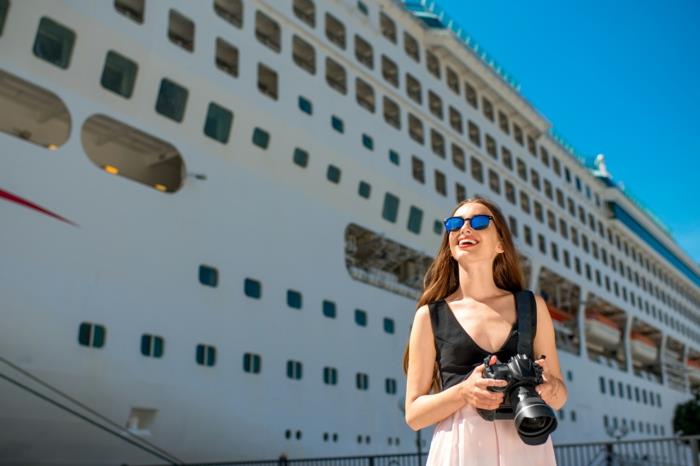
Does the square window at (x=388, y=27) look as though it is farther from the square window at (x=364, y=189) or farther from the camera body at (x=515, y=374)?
the camera body at (x=515, y=374)

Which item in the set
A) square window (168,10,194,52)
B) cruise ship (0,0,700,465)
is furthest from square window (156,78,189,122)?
square window (168,10,194,52)

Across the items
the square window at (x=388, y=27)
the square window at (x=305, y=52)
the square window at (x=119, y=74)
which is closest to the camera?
the square window at (x=119, y=74)

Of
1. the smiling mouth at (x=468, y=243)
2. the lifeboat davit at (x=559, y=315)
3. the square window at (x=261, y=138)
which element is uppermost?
the lifeboat davit at (x=559, y=315)

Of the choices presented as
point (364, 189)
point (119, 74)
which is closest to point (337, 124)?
point (364, 189)

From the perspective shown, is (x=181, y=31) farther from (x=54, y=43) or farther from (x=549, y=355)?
(x=549, y=355)

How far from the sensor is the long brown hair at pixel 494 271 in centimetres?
256

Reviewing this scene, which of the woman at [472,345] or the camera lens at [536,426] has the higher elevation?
the woman at [472,345]

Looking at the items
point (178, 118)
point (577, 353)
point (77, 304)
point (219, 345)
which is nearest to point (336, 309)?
point (219, 345)

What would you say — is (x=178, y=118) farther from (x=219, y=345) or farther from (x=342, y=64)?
(x=342, y=64)

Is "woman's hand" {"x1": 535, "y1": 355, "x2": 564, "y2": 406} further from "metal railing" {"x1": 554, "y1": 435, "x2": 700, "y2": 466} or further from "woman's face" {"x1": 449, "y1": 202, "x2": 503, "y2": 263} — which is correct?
"metal railing" {"x1": 554, "y1": 435, "x2": 700, "y2": 466}

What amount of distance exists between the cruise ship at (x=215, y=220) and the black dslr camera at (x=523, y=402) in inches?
338

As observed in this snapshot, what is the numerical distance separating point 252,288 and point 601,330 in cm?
2251

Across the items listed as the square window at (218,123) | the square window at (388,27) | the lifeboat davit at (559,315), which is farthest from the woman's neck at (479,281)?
the lifeboat davit at (559,315)

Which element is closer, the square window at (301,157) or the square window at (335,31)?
the square window at (301,157)
